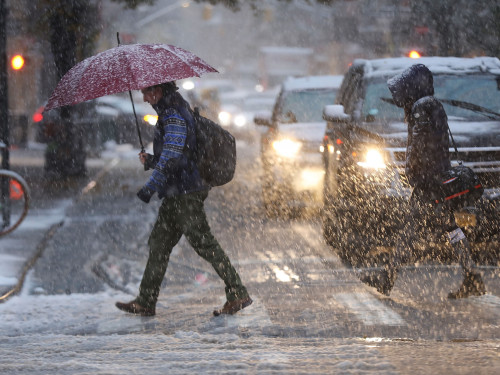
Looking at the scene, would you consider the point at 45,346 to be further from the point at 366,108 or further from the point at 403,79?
the point at 366,108

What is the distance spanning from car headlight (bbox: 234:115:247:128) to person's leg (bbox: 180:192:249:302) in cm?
3037

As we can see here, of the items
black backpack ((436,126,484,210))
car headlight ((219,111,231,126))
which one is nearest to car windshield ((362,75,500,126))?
black backpack ((436,126,484,210))

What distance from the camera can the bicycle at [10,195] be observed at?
1045 centimetres

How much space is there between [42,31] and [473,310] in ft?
41.1

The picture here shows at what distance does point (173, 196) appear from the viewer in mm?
6594

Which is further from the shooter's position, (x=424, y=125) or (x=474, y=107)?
(x=474, y=107)

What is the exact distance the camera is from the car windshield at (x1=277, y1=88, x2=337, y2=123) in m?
13.7

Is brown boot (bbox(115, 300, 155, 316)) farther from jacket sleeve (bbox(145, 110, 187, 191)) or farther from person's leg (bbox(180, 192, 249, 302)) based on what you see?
jacket sleeve (bbox(145, 110, 187, 191))

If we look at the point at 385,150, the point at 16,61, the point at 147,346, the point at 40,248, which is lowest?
the point at 40,248

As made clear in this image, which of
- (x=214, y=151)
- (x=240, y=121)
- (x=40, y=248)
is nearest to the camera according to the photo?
(x=214, y=151)

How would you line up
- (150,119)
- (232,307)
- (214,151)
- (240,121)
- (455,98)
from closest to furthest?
(214,151), (232,307), (455,98), (150,119), (240,121)

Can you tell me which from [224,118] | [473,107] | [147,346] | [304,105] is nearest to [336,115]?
[473,107]

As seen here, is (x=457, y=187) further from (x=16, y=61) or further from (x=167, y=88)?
(x=16, y=61)

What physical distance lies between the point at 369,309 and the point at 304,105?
24.8 ft
